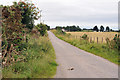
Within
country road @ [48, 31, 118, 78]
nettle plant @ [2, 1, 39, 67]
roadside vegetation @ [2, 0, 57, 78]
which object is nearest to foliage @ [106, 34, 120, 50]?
country road @ [48, 31, 118, 78]

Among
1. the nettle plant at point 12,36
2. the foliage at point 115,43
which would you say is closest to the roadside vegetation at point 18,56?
the nettle plant at point 12,36

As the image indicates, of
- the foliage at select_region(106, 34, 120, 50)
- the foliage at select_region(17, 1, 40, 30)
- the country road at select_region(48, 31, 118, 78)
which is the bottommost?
the country road at select_region(48, 31, 118, 78)

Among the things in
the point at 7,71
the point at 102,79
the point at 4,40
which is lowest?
the point at 102,79

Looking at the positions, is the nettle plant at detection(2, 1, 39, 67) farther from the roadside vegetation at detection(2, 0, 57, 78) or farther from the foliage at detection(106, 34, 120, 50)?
the foliage at detection(106, 34, 120, 50)

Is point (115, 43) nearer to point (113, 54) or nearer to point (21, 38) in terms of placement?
point (113, 54)

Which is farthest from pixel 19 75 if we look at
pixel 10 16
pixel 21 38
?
pixel 10 16

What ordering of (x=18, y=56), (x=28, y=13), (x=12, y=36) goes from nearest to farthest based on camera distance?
(x=18, y=56)
(x=12, y=36)
(x=28, y=13)

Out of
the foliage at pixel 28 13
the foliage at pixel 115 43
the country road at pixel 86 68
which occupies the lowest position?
the country road at pixel 86 68

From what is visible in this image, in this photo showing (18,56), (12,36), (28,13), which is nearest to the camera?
(18,56)

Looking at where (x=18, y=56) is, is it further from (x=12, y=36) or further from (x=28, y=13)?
(x=28, y=13)

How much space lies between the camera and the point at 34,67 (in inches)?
328

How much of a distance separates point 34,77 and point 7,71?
126cm

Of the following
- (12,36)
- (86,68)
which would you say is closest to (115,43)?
(86,68)

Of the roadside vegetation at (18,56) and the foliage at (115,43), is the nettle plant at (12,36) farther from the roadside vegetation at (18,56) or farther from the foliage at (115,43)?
the foliage at (115,43)
